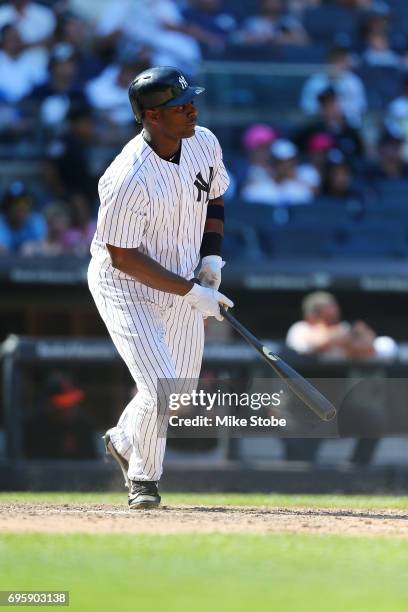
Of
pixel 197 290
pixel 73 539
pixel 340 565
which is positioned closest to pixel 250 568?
pixel 340 565

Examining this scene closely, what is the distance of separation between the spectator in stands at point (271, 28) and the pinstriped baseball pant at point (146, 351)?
23.8 ft

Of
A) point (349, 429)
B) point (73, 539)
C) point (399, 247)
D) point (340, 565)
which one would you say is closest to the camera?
point (340, 565)

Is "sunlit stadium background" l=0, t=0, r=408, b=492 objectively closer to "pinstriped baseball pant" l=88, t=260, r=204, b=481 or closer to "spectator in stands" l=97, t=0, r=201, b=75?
"spectator in stands" l=97, t=0, r=201, b=75

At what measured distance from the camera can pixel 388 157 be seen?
1166cm

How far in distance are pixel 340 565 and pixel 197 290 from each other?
5.14 feet

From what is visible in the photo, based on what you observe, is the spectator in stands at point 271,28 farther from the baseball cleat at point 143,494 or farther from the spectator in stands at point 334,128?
the baseball cleat at point 143,494

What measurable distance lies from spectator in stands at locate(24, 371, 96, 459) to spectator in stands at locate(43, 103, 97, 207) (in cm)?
266

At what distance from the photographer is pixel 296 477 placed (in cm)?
861

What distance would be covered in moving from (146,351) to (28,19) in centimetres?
758

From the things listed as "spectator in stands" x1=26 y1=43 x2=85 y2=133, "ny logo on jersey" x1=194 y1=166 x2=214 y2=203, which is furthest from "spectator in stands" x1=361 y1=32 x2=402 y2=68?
"ny logo on jersey" x1=194 y1=166 x2=214 y2=203

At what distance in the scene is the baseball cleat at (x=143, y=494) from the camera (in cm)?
537

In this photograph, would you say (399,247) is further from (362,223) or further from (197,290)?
(197,290)

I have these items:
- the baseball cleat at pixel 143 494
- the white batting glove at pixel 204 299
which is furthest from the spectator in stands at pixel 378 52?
the baseball cleat at pixel 143 494

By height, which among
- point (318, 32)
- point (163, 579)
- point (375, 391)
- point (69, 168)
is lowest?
point (163, 579)
